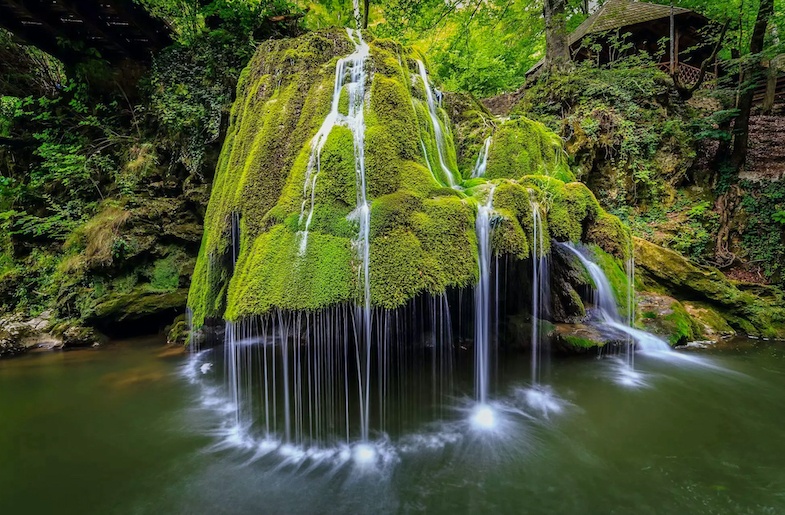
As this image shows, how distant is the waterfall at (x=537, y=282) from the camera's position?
177 inches

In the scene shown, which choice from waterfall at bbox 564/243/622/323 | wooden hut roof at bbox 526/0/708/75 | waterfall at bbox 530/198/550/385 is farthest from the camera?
wooden hut roof at bbox 526/0/708/75

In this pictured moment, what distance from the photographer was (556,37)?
465 inches

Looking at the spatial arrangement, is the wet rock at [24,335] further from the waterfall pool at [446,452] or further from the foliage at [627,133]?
the foliage at [627,133]

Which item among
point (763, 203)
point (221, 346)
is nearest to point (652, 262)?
point (763, 203)

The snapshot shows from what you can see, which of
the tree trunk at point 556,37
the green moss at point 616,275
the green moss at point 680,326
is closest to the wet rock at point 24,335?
the green moss at point 616,275

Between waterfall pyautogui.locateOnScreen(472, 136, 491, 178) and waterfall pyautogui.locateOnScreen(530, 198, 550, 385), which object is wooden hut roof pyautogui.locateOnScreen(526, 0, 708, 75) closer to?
waterfall pyautogui.locateOnScreen(472, 136, 491, 178)

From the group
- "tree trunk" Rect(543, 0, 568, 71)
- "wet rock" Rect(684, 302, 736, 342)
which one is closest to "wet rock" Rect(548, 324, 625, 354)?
"wet rock" Rect(684, 302, 736, 342)

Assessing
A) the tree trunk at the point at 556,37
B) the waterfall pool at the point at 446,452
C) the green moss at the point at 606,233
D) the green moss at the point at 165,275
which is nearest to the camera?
the waterfall pool at the point at 446,452

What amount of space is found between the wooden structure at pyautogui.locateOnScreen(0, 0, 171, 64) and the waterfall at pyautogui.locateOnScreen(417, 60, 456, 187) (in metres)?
6.88

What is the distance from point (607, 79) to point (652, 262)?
236 inches

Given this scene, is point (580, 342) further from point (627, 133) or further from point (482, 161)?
point (627, 133)

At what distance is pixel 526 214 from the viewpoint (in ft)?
14.6

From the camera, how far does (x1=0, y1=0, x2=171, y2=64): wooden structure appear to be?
7.55m

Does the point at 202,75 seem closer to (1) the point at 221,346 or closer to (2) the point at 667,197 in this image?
(1) the point at 221,346
